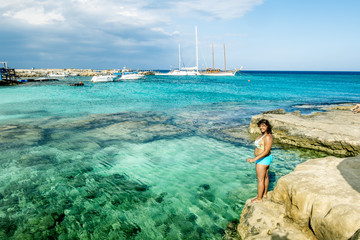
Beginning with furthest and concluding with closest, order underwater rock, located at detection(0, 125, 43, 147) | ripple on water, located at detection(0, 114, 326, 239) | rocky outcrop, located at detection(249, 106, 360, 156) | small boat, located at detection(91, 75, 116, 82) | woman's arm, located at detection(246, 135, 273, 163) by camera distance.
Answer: small boat, located at detection(91, 75, 116, 82) < underwater rock, located at detection(0, 125, 43, 147) < rocky outcrop, located at detection(249, 106, 360, 156) < ripple on water, located at detection(0, 114, 326, 239) < woman's arm, located at detection(246, 135, 273, 163)

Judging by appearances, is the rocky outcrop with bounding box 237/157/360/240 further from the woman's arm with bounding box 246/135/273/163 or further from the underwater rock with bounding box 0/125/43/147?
the underwater rock with bounding box 0/125/43/147

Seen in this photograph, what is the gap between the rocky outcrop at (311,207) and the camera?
3430 mm

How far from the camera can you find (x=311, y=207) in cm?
395

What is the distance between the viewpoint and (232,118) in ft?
53.3

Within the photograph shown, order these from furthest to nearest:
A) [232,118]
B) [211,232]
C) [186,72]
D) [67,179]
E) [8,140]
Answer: [186,72] < [232,118] < [8,140] < [67,179] < [211,232]

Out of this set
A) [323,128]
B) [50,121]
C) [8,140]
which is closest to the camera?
[323,128]

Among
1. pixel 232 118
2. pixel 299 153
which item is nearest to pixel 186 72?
pixel 232 118

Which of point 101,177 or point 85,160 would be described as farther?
point 85,160

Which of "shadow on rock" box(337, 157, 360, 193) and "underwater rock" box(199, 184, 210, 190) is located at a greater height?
"shadow on rock" box(337, 157, 360, 193)

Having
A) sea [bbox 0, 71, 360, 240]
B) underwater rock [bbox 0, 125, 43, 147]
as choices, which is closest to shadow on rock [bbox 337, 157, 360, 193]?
sea [bbox 0, 71, 360, 240]

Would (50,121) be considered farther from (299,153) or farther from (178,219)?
(299,153)

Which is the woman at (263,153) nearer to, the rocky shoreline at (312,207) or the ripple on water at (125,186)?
the rocky shoreline at (312,207)

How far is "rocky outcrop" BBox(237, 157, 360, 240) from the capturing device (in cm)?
343

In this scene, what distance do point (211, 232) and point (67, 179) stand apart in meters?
4.88
